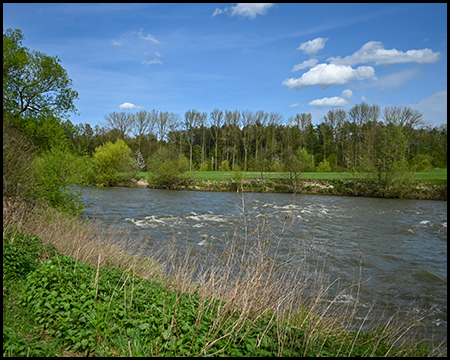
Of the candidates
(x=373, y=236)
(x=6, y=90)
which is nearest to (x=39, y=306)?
(x=373, y=236)

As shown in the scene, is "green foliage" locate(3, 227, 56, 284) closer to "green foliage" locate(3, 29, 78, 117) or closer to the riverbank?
"green foliage" locate(3, 29, 78, 117)

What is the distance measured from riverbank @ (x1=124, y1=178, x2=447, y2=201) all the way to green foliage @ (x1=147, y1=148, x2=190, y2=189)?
1.05 meters

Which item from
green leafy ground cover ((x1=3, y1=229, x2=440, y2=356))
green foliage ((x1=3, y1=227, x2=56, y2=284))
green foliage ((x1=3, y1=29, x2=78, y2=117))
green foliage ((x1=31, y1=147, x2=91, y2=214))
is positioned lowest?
green leafy ground cover ((x1=3, y1=229, x2=440, y2=356))

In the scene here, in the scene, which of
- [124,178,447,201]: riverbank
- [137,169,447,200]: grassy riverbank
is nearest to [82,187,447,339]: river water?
[124,178,447,201]: riverbank

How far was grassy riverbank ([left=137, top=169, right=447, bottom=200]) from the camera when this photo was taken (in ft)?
109

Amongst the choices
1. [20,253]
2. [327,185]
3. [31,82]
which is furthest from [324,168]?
[20,253]

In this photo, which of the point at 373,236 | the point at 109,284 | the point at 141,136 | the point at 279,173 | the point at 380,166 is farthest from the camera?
the point at 141,136

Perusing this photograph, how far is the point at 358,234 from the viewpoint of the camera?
17000 millimetres

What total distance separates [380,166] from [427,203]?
21.8ft

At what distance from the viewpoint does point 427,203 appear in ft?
97.6

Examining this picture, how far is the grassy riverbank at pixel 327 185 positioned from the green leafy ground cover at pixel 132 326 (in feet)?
92.8

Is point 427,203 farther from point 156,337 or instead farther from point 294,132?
point 294,132

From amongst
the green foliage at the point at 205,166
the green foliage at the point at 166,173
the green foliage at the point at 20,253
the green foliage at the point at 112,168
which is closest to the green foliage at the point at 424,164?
the green foliage at the point at 166,173

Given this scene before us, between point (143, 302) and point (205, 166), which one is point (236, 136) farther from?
point (143, 302)
